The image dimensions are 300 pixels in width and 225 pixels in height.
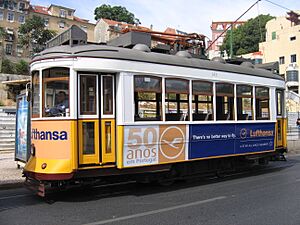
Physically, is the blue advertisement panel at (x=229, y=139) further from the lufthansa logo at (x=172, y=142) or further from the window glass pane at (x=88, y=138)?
the window glass pane at (x=88, y=138)

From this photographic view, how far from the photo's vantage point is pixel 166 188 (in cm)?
873

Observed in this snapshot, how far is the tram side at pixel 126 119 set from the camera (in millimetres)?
7332

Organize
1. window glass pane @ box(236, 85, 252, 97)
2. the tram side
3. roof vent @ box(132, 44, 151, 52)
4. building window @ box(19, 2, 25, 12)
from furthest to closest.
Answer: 1. building window @ box(19, 2, 25, 12)
2. window glass pane @ box(236, 85, 252, 97)
3. roof vent @ box(132, 44, 151, 52)
4. the tram side

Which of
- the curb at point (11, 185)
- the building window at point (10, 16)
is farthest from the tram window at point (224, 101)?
the building window at point (10, 16)

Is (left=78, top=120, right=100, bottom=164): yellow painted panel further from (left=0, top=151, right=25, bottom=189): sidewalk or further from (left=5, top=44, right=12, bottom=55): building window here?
(left=5, top=44, right=12, bottom=55): building window

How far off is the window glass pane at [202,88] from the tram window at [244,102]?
1.11 m

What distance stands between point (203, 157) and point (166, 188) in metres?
1.21

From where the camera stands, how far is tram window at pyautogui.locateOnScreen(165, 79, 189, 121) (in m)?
8.50

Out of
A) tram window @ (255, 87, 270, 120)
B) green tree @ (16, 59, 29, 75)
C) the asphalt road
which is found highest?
green tree @ (16, 59, 29, 75)

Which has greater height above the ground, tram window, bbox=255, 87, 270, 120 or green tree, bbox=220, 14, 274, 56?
green tree, bbox=220, 14, 274, 56

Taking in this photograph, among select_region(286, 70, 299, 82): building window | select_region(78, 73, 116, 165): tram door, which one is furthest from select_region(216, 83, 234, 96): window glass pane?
select_region(286, 70, 299, 82): building window

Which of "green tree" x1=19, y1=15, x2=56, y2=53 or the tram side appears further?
"green tree" x1=19, y1=15, x2=56, y2=53

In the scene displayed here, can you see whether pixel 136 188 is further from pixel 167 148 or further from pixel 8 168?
pixel 8 168

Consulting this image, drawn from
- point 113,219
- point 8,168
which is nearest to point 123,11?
point 8,168
